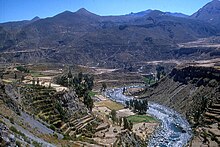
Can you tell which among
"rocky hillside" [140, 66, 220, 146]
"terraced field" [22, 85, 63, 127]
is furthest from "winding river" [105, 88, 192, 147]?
"terraced field" [22, 85, 63, 127]

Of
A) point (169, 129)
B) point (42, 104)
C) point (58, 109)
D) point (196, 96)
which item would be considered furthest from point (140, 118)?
point (42, 104)

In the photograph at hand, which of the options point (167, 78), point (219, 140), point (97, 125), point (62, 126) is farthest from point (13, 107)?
point (167, 78)

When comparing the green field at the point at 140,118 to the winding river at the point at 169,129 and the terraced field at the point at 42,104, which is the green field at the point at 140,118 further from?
the terraced field at the point at 42,104

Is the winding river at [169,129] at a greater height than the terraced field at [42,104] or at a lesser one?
lesser

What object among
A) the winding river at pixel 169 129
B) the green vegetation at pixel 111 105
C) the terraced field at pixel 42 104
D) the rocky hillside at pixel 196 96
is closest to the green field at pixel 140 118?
the winding river at pixel 169 129

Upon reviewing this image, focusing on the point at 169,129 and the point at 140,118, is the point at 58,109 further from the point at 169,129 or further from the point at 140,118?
the point at 140,118

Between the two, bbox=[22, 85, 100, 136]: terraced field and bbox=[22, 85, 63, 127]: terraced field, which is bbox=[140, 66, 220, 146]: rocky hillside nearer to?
bbox=[22, 85, 100, 136]: terraced field
